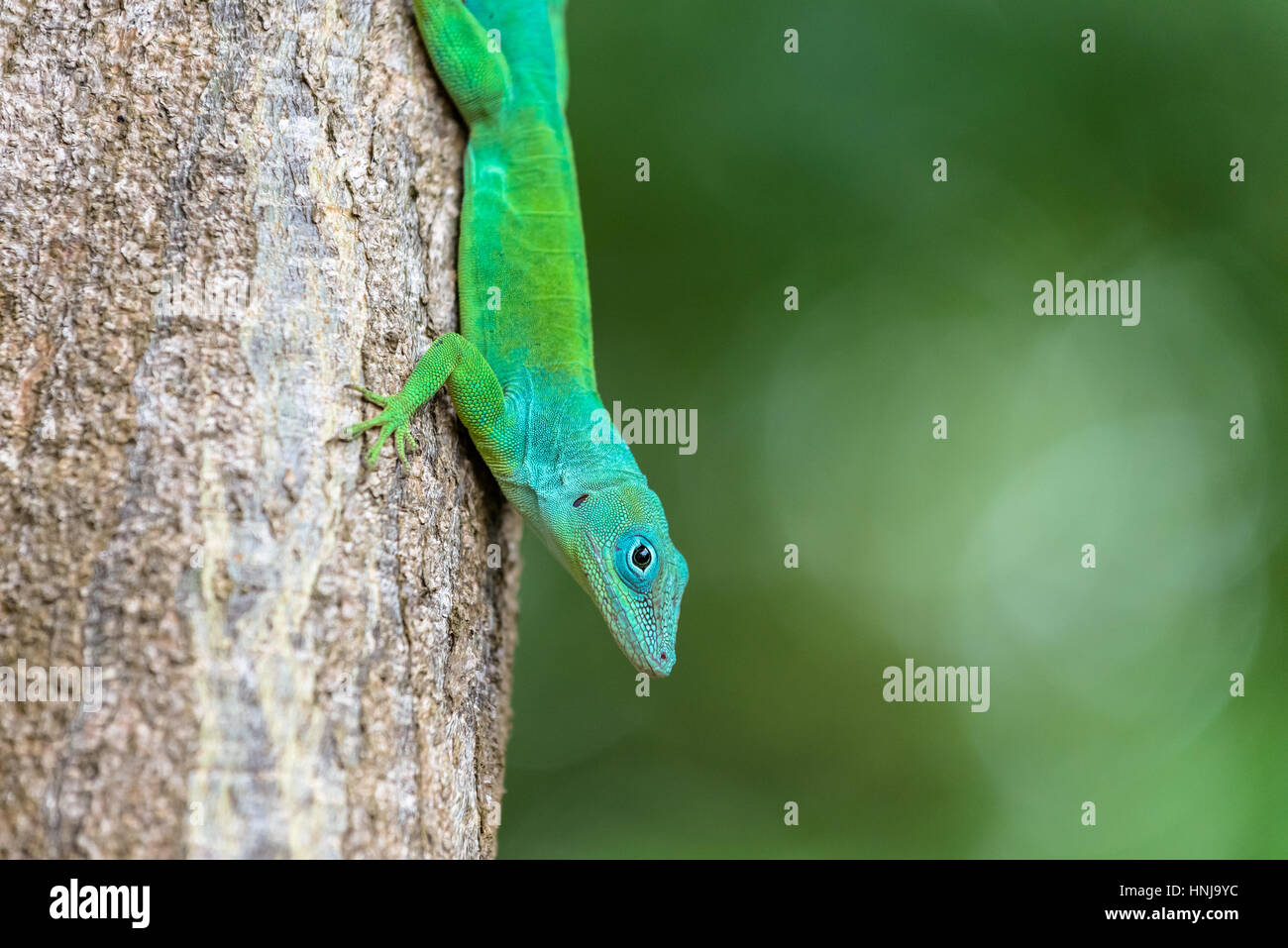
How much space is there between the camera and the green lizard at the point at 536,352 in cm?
302

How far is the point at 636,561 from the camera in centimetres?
313

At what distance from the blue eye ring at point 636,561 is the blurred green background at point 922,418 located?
2.85 metres

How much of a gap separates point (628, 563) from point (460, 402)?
2.67 ft

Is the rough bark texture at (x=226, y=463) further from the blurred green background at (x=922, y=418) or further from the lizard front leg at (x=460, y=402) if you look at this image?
the blurred green background at (x=922, y=418)

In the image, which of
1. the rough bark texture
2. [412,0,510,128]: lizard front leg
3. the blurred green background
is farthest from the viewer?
the blurred green background

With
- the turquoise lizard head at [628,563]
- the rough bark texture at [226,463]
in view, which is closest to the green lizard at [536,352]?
the turquoise lizard head at [628,563]

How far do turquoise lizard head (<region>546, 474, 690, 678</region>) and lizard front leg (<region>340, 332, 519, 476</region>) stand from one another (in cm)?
33

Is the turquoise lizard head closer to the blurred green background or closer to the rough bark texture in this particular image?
the rough bark texture

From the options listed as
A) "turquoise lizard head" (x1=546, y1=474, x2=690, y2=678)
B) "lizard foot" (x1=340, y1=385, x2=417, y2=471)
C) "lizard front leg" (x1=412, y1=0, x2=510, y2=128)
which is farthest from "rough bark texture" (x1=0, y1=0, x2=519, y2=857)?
"turquoise lizard head" (x1=546, y1=474, x2=690, y2=678)

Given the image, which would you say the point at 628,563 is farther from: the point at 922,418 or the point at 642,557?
the point at 922,418

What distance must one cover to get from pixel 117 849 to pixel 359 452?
→ 0.95m

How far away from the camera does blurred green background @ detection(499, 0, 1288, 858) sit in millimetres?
5750

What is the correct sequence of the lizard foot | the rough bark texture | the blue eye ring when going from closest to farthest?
the rough bark texture, the lizard foot, the blue eye ring

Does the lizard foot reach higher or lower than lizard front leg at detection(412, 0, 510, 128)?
lower
